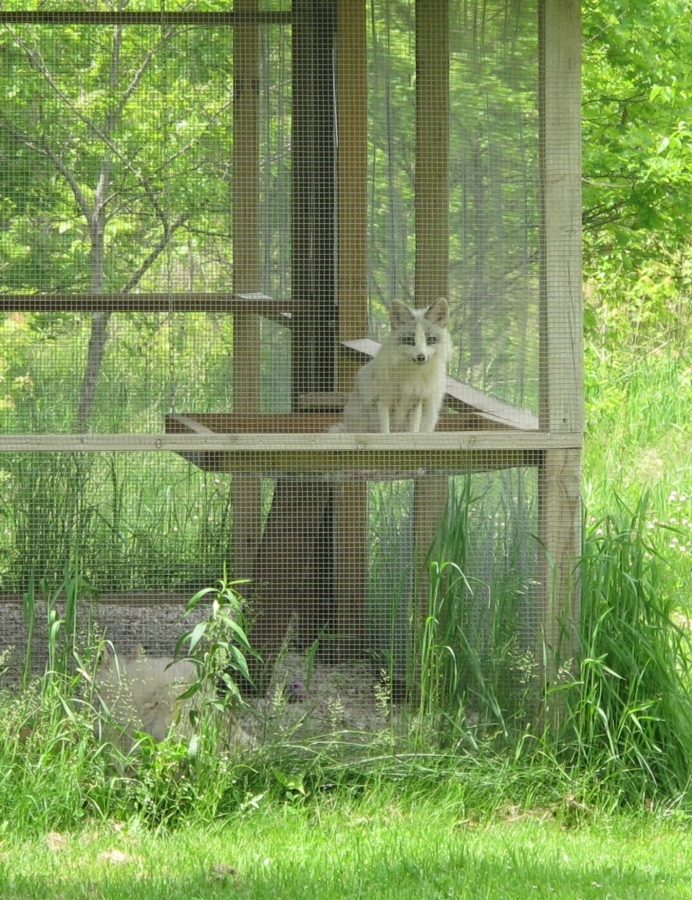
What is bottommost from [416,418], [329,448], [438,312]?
[329,448]

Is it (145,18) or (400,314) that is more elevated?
(145,18)

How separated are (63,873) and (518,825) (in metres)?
1.32

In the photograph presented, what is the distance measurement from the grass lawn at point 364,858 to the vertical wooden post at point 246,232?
4.42 ft

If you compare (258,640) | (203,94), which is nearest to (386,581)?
(258,640)

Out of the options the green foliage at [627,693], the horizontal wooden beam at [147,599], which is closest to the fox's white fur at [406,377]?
the green foliage at [627,693]

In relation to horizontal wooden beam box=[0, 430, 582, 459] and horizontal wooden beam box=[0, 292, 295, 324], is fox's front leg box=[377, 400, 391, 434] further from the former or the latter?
horizontal wooden beam box=[0, 292, 295, 324]

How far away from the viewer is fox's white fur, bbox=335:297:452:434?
13.4 feet

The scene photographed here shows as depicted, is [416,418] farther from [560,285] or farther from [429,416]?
[560,285]

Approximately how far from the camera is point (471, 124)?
3.94 metres

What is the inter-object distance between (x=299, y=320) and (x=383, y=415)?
2.93ft

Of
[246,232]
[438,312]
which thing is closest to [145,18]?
[246,232]

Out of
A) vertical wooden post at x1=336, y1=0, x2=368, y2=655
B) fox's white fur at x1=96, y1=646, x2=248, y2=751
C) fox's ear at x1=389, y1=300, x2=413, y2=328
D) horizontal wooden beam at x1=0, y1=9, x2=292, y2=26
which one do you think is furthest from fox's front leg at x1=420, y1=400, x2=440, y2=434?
horizontal wooden beam at x1=0, y1=9, x2=292, y2=26

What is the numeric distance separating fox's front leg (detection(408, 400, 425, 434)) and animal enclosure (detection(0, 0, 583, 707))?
11 cm

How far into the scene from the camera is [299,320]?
4.88m
